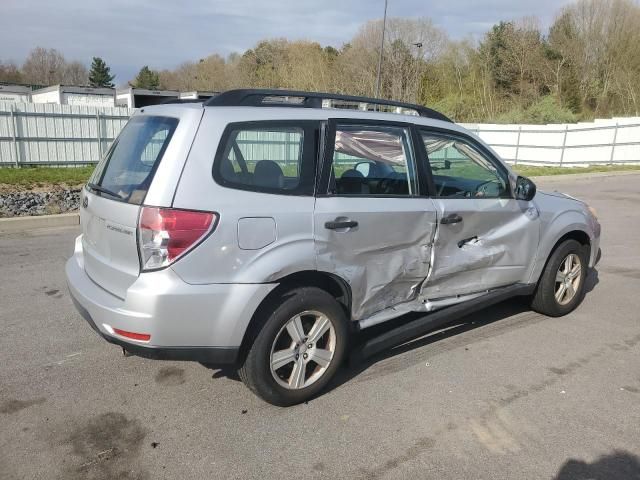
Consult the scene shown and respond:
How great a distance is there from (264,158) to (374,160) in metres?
0.87

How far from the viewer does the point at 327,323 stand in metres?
3.29

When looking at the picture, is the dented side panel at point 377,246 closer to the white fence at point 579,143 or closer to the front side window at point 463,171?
the front side window at point 463,171

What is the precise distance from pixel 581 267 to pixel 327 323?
9.62ft

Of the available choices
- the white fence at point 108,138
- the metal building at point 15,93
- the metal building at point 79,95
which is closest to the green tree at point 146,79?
the metal building at point 15,93

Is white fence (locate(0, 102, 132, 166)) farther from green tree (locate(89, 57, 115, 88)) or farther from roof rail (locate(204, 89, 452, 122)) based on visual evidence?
green tree (locate(89, 57, 115, 88))

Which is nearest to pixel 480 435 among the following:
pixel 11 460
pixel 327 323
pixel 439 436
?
pixel 439 436

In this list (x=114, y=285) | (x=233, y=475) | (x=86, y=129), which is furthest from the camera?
(x=86, y=129)

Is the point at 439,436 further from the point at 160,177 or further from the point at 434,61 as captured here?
the point at 434,61

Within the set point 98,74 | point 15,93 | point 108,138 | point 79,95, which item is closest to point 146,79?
point 98,74

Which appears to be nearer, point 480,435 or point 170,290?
point 170,290

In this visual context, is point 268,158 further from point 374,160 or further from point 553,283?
point 553,283

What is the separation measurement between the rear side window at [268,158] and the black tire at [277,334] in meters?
0.62

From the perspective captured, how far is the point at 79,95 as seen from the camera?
1282 inches

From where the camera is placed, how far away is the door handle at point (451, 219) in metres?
3.77
